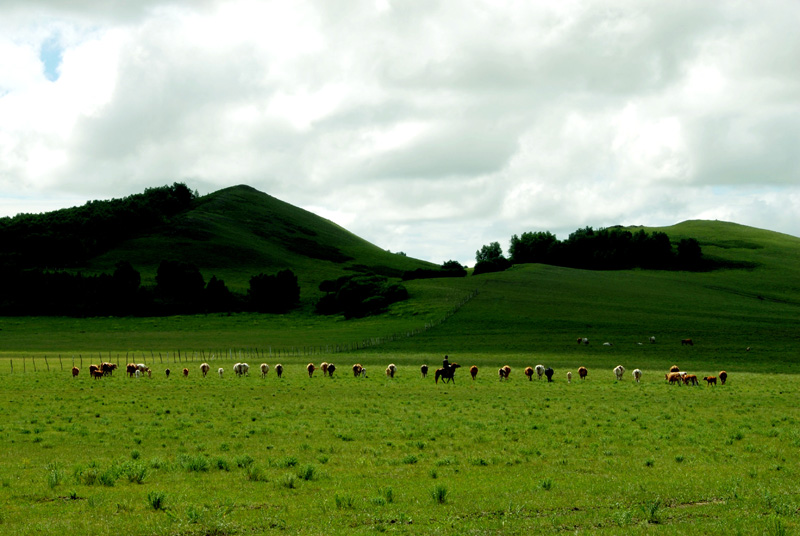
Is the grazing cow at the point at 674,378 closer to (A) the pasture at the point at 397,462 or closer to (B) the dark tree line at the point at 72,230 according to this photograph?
(A) the pasture at the point at 397,462

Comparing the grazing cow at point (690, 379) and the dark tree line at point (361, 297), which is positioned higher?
the dark tree line at point (361, 297)

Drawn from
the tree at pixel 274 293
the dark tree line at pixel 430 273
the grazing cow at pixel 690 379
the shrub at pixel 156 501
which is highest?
the dark tree line at pixel 430 273

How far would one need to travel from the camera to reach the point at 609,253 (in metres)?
163

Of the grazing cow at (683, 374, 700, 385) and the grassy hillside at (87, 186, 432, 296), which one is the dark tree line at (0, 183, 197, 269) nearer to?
the grassy hillside at (87, 186, 432, 296)

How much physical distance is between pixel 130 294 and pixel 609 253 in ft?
355

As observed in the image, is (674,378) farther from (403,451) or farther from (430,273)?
(430,273)

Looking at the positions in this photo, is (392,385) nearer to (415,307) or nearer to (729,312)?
(415,307)

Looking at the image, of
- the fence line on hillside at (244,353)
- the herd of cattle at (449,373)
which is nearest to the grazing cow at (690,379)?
the herd of cattle at (449,373)

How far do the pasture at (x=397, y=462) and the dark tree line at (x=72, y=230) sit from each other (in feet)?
413

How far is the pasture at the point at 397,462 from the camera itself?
42.4 feet

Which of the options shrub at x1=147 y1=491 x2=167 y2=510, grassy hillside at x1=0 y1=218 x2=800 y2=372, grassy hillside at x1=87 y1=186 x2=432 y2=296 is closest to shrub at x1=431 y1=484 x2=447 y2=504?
shrub at x1=147 y1=491 x2=167 y2=510

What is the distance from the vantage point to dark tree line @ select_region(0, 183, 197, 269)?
149875 mm

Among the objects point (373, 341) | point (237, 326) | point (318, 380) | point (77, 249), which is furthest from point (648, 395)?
point (77, 249)

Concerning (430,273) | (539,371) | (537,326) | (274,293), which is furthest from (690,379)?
(430,273)
